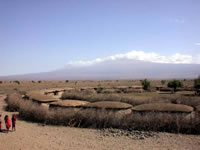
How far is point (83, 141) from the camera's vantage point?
786 cm

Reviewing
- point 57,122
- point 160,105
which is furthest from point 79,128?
point 160,105

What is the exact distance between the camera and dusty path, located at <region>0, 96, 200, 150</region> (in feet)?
23.5

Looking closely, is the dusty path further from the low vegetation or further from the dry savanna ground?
the low vegetation

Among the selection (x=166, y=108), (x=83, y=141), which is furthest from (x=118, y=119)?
(x=166, y=108)

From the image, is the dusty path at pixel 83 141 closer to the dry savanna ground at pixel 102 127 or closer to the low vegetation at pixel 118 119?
the dry savanna ground at pixel 102 127

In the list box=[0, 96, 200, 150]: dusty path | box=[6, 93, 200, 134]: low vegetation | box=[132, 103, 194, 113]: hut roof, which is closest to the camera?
box=[0, 96, 200, 150]: dusty path

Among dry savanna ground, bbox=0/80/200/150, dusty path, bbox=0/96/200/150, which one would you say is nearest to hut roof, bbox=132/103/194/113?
dry savanna ground, bbox=0/80/200/150

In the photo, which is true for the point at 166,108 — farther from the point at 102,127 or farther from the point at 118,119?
the point at 102,127

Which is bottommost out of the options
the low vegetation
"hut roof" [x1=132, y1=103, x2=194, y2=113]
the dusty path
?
the dusty path

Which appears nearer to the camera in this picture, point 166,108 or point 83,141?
point 83,141

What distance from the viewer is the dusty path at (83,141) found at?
7152mm

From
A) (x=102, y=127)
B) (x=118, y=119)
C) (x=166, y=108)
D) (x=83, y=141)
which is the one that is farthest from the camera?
(x=166, y=108)

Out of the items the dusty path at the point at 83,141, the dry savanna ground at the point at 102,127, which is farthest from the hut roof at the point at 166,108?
the dusty path at the point at 83,141

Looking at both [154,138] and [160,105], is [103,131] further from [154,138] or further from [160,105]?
[160,105]
